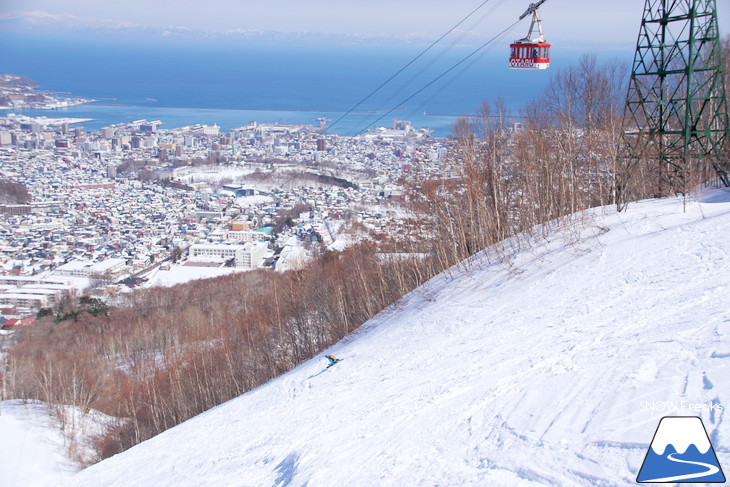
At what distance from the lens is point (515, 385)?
3914 millimetres

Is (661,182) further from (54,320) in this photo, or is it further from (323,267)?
(54,320)

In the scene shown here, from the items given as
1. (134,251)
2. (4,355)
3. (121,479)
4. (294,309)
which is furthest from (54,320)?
(121,479)

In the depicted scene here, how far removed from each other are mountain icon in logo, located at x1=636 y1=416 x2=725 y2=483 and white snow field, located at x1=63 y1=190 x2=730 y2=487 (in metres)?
0.05

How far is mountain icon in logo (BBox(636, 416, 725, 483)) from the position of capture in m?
2.49

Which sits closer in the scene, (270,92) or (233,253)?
(233,253)

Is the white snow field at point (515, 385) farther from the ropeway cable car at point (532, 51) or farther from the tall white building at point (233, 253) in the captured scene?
the tall white building at point (233, 253)

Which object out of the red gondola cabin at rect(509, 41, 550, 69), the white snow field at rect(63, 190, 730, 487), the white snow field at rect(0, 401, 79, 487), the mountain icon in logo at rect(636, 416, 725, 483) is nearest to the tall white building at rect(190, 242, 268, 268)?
the white snow field at rect(0, 401, 79, 487)

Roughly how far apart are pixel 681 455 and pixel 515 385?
1.31 metres

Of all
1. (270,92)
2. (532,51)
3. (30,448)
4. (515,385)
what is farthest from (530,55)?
(270,92)

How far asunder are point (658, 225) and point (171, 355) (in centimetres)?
1067

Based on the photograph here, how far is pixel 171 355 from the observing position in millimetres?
13023

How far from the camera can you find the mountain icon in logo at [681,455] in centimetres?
249

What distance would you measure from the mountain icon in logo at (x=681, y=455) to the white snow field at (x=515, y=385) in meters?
0.05

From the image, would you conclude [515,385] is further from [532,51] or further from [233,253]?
[233,253]
